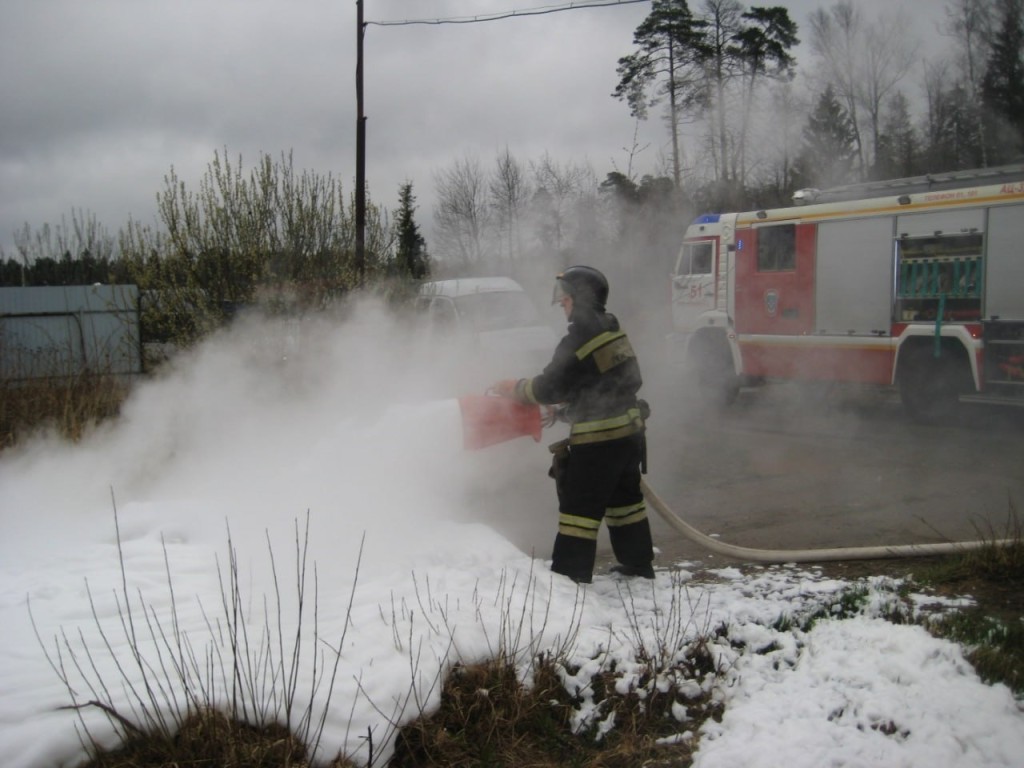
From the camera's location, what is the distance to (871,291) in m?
9.98

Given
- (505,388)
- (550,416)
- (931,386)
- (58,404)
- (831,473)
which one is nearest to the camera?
(505,388)

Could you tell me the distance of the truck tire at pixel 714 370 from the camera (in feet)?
38.4

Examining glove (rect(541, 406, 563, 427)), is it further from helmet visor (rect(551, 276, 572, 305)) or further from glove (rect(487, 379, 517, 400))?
helmet visor (rect(551, 276, 572, 305))

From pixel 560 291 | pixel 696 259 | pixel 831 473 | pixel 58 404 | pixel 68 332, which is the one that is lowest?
pixel 831 473

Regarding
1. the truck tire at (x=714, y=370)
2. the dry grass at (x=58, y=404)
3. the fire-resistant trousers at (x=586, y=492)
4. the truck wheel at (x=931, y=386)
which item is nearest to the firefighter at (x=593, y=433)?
the fire-resistant trousers at (x=586, y=492)

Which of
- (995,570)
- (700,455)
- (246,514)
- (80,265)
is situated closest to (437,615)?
(246,514)

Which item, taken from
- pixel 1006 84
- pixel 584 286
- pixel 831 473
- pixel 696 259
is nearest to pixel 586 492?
pixel 584 286

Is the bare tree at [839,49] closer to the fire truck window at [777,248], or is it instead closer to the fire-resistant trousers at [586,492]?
the fire truck window at [777,248]

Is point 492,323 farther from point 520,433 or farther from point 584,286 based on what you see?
point 584,286

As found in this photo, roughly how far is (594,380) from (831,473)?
4.09 m

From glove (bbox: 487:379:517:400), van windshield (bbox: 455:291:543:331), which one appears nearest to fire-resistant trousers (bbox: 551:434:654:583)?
glove (bbox: 487:379:517:400)

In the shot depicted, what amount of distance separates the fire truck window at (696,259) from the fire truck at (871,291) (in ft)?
0.05

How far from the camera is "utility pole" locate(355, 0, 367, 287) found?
1089 cm

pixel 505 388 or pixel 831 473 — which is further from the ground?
pixel 505 388
